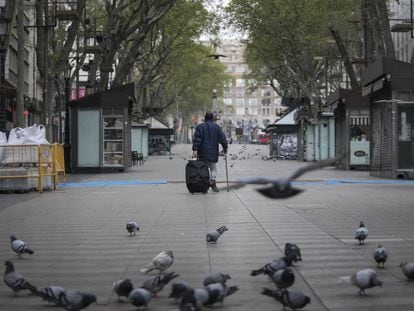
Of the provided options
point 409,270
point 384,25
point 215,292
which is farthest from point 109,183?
point 215,292

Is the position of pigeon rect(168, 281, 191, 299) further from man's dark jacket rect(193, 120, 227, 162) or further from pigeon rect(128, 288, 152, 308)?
man's dark jacket rect(193, 120, 227, 162)

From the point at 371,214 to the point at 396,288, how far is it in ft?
20.1

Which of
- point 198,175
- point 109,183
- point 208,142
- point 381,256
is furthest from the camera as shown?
point 109,183

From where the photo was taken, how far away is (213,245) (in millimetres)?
8820

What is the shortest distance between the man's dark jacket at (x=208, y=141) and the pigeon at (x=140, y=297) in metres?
11.7

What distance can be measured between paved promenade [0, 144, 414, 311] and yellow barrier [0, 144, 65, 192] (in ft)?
3.60

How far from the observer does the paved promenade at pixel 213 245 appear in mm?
6141

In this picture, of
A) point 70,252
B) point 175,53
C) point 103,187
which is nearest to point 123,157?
point 103,187

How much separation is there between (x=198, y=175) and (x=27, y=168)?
5.36 metres

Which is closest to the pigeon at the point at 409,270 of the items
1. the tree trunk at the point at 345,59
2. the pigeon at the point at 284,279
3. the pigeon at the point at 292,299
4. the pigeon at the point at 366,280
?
the pigeon at the point at 366,280

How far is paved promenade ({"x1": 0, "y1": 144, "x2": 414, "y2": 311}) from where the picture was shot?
6.14m

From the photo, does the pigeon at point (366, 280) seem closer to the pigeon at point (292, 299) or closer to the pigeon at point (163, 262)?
the pigeon at point (292, 299)

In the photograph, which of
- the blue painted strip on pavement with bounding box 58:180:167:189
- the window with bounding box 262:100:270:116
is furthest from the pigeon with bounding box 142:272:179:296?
the window with bounding box 262:100:270:116

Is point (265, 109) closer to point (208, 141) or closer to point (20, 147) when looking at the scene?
point (20, 147)
